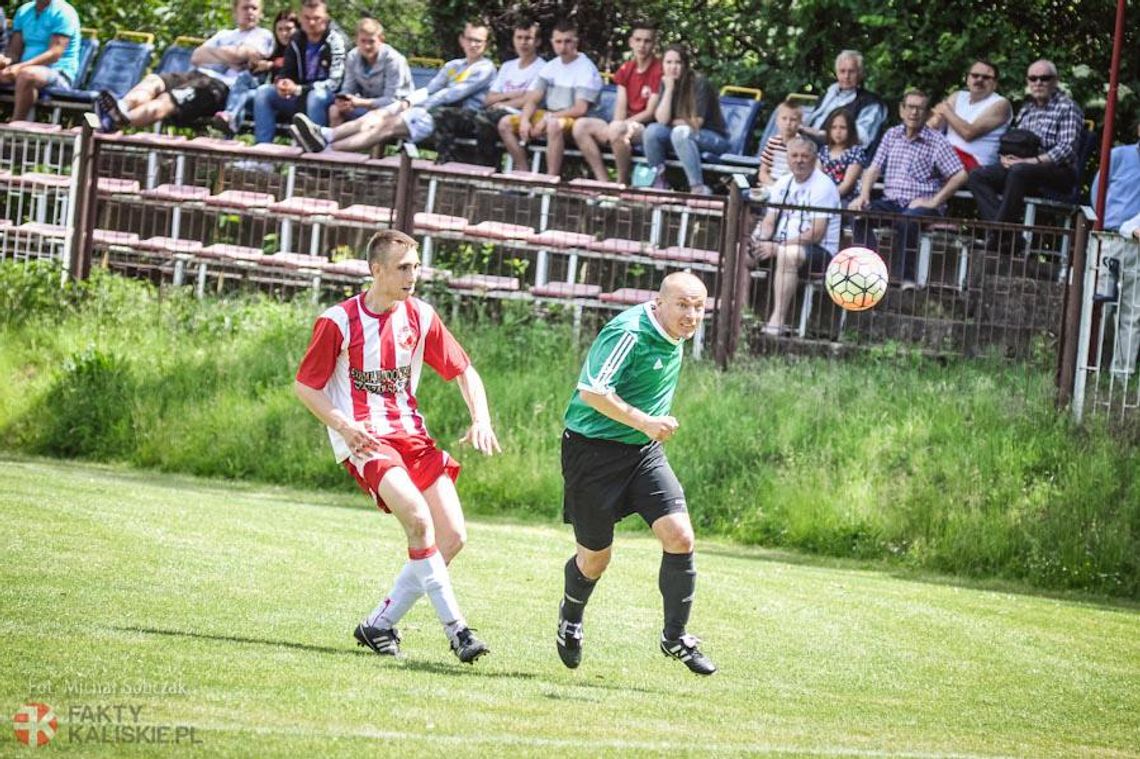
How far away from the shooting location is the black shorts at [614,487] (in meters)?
7.98

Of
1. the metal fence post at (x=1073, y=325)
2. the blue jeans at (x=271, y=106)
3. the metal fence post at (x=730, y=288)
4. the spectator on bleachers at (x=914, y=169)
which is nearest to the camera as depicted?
the metal fence post at (x=1073, y=325)

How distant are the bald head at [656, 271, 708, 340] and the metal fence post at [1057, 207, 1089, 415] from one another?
8.02 metres

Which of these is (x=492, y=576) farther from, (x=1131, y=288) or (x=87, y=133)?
(x=87, y=133)

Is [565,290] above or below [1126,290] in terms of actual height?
below

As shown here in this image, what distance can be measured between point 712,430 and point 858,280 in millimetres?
3825

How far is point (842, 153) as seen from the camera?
55.9ft

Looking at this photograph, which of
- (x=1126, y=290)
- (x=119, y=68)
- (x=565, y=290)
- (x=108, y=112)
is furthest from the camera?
(x=119, y=68)

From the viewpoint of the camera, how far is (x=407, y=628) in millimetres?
8750

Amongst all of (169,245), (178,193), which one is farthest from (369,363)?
(178,193)

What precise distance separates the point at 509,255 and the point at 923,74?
5.76 m

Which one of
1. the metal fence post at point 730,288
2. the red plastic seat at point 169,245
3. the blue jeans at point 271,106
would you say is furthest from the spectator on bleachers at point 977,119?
the red plastic seat at point 169,245

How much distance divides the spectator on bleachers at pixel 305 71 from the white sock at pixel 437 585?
12.2m

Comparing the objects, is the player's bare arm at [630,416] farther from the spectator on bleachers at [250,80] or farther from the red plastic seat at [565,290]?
the spectator on bleachers at [250,80]

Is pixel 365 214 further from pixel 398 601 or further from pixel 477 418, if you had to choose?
pixel 398 601
